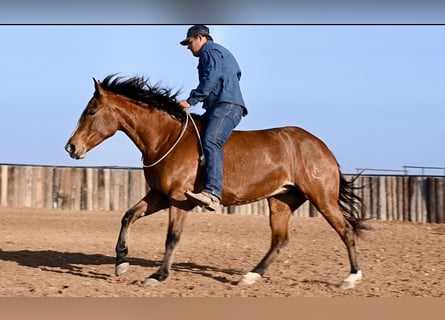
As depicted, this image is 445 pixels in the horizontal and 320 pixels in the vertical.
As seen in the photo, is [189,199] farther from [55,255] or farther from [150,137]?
[55,255]

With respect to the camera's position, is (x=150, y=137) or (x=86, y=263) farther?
(x=86, y=263)

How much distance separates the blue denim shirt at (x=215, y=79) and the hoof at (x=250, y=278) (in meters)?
1.71

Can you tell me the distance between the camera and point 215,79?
6.61 m

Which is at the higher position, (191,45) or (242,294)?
(191,45)

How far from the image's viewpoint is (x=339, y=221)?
7160 mm

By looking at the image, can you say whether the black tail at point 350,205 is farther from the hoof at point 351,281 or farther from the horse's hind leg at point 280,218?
the hoof at point 351,281

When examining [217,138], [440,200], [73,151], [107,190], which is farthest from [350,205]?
[107,190]

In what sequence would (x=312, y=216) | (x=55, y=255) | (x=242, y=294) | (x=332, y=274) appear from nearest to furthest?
(x=242, y=294), (x=332, y=274), (x=55, y=255), (x=312, y=216)

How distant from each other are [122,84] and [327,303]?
4.41m

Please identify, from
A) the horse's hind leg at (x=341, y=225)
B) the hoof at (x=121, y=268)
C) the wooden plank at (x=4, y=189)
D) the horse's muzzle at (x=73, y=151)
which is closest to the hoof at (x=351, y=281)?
the horse's hind leg at (x=341, y=225)

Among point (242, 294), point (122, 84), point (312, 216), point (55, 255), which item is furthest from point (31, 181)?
point (242, 294)

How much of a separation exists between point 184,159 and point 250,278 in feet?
4.49

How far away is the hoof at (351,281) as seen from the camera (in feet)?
22.1

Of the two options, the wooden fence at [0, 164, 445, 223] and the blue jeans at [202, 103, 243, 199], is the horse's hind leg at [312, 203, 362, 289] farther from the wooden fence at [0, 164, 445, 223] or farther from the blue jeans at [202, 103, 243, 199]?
the wooden fence at [0, 164, 445, 223]
